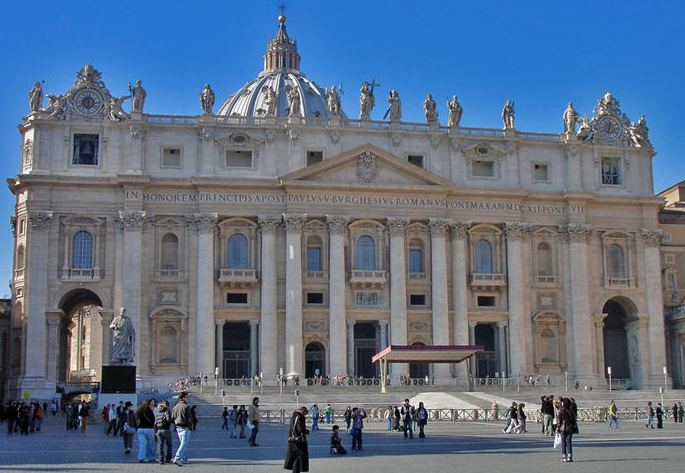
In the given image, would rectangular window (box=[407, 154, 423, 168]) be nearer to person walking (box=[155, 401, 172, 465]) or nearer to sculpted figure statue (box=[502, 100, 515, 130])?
sculpted figure statue (box=[502, 100, 515, 130])

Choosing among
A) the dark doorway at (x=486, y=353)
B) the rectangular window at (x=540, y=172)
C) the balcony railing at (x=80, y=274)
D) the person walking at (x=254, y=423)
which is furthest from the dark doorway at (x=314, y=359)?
the person walking at (x=254, y=423)

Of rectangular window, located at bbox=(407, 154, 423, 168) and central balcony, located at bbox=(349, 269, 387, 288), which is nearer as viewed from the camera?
central balcony, located at bbox=(349, 269, 387, 288)

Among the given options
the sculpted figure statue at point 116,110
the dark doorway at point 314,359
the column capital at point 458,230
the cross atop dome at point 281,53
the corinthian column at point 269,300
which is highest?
the cross atop dome at point 281,53

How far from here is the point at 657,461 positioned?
84.7 ft

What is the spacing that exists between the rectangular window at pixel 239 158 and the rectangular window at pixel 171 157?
126 inches

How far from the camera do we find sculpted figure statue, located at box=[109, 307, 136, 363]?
49.9 meters

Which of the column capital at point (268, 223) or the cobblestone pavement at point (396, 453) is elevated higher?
the column capital at point (268, 223)

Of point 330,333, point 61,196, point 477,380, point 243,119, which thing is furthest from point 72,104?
point 477,380

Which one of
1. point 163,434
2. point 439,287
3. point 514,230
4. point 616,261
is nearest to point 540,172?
point 514,230

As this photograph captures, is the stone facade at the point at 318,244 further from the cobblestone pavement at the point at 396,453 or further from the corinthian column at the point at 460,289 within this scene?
the cobblestone pavement at the point at 396,453

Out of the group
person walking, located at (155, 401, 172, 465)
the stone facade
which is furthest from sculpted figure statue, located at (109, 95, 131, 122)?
person walking, located at (155, 401, 172, 465)

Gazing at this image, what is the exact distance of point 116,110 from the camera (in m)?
68.5

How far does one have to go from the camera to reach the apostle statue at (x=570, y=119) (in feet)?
245

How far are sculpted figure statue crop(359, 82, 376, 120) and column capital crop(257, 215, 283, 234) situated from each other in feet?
31.0
